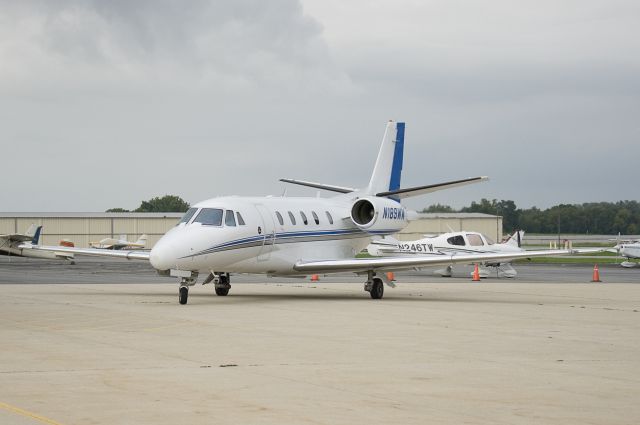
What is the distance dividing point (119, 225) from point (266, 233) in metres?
75.4

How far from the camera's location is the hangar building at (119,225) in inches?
3743

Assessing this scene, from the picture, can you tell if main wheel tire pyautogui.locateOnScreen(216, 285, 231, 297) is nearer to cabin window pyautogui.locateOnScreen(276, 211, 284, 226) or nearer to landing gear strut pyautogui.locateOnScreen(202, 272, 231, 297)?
landing gear strut pyautogui.locateOnScreen(202, 272, 231, 297)

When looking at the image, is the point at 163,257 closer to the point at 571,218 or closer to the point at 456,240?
the point at 456,240

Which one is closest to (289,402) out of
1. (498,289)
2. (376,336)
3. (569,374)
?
(569,374)

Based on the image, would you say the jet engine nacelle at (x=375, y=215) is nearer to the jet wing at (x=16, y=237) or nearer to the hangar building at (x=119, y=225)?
the jet wing at (x=16, y=237)

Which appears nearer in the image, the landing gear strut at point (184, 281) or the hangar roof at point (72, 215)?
the landing gear strut at point (184, 281)

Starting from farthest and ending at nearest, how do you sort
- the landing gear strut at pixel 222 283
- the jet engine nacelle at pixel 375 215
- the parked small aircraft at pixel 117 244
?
the parked small aircraft at pixel 117 244 → the jet engine nacelle at pixel 375 215 → the landing gear strut at pixel 222 283

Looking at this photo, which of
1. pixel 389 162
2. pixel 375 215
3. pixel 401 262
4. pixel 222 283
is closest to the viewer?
pixel 401 262

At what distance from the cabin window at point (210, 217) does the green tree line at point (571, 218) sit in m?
101

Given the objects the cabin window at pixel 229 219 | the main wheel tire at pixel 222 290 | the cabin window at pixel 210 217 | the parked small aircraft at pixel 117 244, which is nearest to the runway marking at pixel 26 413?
the cabin window at pixel 210 217

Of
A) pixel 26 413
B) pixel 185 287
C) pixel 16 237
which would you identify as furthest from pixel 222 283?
pixel 16 237

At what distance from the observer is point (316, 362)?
12.6m

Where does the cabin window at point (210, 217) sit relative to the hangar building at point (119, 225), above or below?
below

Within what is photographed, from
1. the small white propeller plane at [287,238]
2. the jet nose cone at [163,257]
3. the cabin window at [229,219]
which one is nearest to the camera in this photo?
the jet nose cone at [163,257]
